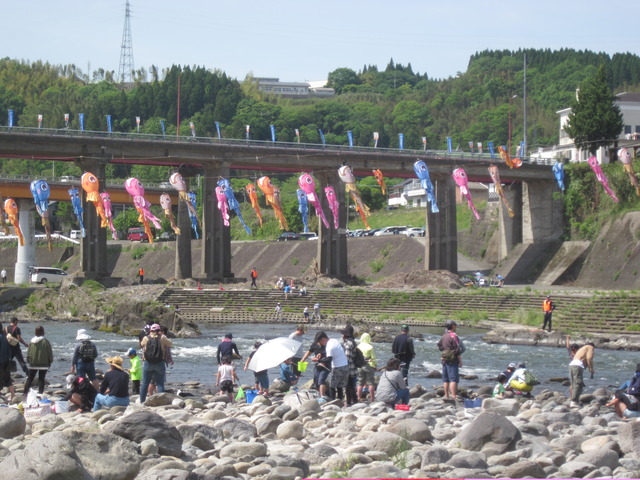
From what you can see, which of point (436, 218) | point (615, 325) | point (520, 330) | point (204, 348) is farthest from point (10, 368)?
point (436, 218)

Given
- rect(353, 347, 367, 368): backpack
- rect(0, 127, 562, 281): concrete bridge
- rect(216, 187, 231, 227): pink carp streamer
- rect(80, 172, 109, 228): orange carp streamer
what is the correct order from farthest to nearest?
rect(0, 127, 562, 281): concrete bridge < rect(216, 187, 231, 227): pink carp streamer < rect(80, 172, 109, 228): orange carp streamer < rect(353, 347, 367, 368): backpack

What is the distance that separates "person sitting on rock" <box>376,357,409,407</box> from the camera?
22672mm

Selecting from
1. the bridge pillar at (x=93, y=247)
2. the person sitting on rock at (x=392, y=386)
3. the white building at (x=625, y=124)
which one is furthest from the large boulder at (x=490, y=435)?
the white building at (x=625, y=124)

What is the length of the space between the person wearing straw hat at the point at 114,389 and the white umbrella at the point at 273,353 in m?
3.86

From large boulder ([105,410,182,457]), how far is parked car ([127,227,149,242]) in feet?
329

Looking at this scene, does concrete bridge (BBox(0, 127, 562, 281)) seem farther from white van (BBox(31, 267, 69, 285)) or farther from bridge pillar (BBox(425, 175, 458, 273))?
white van (BBox(31, 267, 69, 285))

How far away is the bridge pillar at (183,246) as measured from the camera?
254ft

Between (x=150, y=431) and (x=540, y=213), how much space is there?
73.6m

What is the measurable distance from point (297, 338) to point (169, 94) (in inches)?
6008

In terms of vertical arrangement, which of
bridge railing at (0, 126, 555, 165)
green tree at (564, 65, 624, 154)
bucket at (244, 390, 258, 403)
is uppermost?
green tree at (564, 65, 624, 154)

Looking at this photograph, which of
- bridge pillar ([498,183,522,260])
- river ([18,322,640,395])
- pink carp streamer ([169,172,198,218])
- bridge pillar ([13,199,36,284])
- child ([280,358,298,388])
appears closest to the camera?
child ([280,358,298,388])

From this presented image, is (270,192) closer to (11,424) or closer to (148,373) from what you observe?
(148,373)

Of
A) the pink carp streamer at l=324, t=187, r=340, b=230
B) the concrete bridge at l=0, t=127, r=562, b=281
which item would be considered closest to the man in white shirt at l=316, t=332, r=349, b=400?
the concrete bridge at l=0, t=127, r=562, b=281

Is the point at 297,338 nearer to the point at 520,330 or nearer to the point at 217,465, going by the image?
the point at 217,465
